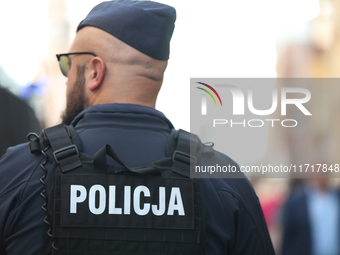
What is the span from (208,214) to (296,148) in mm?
24087

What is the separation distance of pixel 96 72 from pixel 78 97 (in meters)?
0.17

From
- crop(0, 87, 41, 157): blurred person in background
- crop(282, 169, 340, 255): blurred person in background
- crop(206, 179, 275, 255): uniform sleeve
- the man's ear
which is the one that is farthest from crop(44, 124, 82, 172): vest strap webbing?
crop(282, 169, 340, 255): blurred person in background

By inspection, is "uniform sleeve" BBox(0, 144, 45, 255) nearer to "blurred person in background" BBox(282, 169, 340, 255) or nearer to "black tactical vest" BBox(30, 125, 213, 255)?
"black tactical vest" BBox(30, 125, 213, 255)

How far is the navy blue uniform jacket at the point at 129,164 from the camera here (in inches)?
60.2

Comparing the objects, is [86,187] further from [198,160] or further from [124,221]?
[198,160]

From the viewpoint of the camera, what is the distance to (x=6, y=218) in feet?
5.02

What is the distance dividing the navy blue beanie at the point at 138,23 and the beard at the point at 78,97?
0.80 feet

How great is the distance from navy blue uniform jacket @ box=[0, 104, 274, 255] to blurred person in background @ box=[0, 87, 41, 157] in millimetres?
1393

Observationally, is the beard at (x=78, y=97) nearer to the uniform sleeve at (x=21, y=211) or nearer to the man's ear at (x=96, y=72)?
the man's ear at (x=96, y=72)

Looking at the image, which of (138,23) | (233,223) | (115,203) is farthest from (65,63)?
(233,223)

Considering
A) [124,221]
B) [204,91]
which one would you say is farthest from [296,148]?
[124,221]

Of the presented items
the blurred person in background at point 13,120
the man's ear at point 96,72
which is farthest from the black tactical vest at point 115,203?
the blurred person in background at point 13,120

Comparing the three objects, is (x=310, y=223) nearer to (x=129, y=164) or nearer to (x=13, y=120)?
(x=13, y=120)

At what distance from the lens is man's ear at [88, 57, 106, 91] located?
187 centimetres
